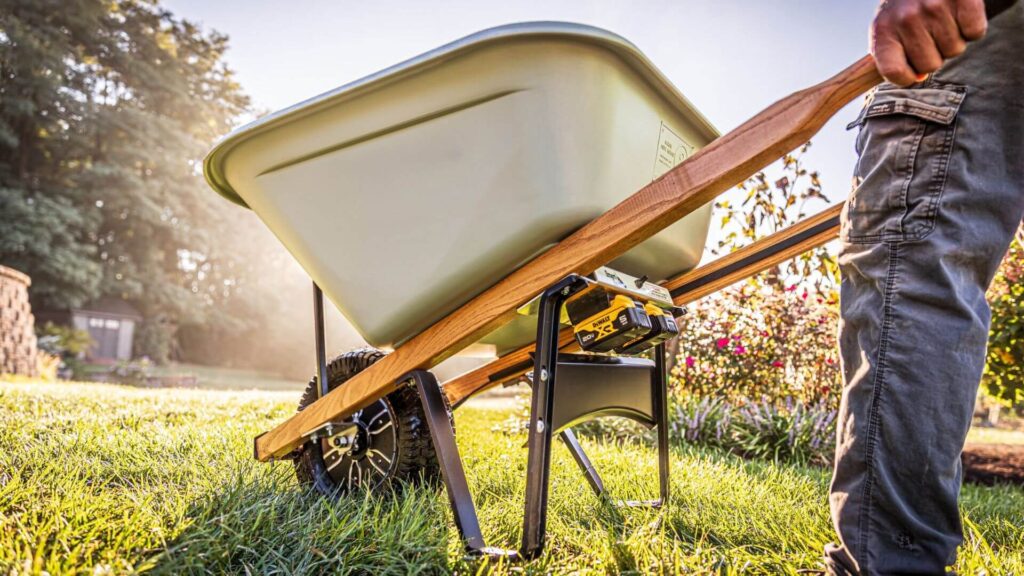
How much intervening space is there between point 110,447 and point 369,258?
114 cm

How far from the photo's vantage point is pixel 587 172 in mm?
1145

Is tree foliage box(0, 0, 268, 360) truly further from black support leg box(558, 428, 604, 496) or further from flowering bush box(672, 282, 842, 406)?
black support leg box(558, 428, 604, 496)

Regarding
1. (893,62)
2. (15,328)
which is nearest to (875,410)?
(893,62)

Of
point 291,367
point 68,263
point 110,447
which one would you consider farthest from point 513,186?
point 291,367

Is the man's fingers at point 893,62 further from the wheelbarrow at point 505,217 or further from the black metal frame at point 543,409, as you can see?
the black metal frame at point 543,409

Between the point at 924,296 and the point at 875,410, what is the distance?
0.17 metres

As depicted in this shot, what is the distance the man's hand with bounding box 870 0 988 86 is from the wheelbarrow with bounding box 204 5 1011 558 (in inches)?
1.4

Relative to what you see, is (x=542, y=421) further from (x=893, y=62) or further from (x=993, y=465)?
(x=993, y=465)

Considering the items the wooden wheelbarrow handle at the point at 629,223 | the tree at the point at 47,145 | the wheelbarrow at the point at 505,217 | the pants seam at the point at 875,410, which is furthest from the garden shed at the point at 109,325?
the pants seam at the point at 875,410

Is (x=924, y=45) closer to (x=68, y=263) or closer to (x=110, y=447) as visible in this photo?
(x=110, y=447)

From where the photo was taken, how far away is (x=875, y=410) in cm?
84

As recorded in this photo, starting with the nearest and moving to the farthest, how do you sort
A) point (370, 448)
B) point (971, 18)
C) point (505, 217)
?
1. point (971, 18)
2. point (505, 217)
3. point (370, 448)

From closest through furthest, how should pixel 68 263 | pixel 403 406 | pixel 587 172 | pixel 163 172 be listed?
1. pixel 587 172
2. pixel 403 406
3. pixel 68 263
4. pixel 163 172

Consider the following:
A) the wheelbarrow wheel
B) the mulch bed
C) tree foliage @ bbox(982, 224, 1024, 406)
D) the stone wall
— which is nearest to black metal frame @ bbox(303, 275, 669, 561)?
the wheelbarrow wheel
